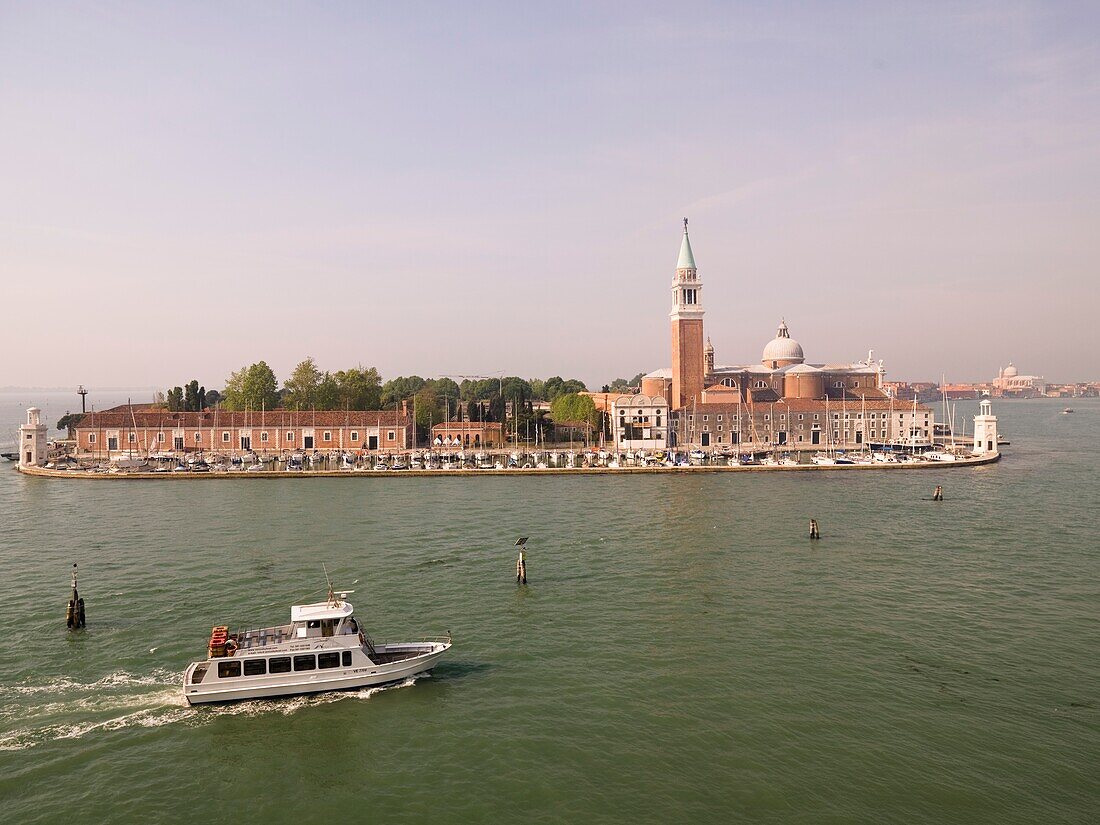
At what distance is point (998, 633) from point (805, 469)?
44519mm

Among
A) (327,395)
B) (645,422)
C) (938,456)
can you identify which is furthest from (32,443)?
(938,456)

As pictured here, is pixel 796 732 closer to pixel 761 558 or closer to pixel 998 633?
pixel 998 633

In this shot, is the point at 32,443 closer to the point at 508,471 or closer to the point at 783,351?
the point at 508,471

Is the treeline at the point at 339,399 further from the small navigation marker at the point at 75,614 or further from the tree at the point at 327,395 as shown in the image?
the small navigation marker at the point at 75,614

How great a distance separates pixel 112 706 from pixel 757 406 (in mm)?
75634

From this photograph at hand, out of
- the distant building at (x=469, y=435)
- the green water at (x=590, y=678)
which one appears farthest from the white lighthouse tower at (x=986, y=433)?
the distant building at (x=469, y=435)

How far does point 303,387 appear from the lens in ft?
300

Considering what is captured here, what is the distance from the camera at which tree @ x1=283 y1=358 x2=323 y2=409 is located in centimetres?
9044

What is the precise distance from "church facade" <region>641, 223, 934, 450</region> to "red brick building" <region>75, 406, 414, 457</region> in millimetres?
32908

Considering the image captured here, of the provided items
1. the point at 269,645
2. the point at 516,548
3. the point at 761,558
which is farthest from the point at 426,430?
the point at 269,645

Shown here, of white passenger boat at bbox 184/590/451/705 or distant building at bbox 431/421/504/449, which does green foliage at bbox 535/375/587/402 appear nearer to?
distant building at bbox 431/421/504/449

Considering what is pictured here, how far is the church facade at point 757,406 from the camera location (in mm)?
84688

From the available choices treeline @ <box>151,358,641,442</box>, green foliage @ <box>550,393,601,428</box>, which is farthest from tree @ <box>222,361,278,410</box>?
green foliage @ <box>550,393,601,428</box>

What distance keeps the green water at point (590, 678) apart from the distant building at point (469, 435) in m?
42.8
